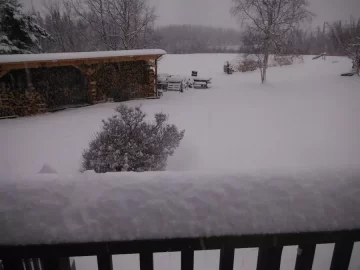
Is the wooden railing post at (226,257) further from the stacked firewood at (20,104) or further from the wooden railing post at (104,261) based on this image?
the stacked firewood at (20,104)

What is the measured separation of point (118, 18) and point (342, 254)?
20.8 metres

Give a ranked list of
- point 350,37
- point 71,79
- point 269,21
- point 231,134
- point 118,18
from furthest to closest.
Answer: point 350,37 → point 118,18 → point 269,21 → point 71,79 → point 231,134

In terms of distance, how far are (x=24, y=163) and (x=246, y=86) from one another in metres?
13.7

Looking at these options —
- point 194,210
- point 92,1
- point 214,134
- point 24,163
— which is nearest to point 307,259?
point 194,210

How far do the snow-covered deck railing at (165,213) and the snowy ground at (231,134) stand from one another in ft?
0.37

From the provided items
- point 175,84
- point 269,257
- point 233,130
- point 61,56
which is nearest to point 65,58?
point 61,56

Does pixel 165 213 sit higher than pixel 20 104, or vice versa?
pixel 165 213

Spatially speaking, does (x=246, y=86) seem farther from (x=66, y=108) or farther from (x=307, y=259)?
(x=307, y=259)

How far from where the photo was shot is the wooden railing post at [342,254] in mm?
853

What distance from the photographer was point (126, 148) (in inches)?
204

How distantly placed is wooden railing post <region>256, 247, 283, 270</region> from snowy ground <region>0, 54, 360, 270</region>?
26cm

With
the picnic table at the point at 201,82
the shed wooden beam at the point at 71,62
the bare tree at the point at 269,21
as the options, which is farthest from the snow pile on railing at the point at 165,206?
the bare tree at the point at 269,21

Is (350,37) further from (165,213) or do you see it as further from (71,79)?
(165,213)

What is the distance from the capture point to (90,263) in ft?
9.52
